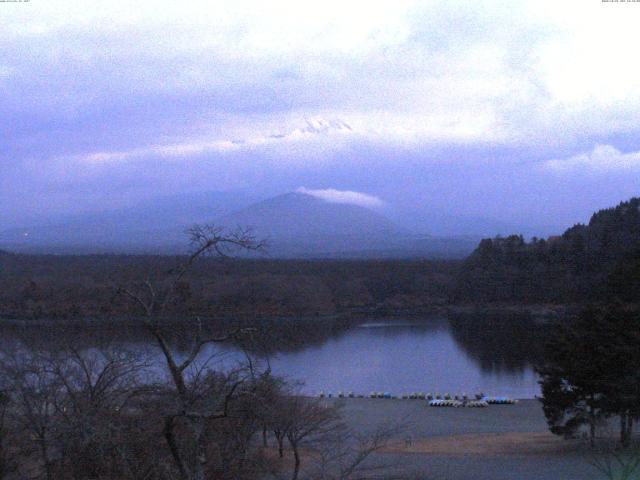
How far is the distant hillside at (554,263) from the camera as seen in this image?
34781mm

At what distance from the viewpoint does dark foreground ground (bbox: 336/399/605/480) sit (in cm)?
841

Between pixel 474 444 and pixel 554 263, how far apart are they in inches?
1058

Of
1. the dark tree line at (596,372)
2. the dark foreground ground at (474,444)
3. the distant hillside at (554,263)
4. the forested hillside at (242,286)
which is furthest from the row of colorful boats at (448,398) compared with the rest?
the distant hillside at (554,263)

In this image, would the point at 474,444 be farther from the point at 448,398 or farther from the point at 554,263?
the point at 554,263

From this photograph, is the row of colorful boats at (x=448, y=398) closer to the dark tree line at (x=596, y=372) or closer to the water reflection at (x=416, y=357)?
the water reflection at (x=416, y=357)

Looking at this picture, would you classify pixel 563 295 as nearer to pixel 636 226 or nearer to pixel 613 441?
pixel 636 226

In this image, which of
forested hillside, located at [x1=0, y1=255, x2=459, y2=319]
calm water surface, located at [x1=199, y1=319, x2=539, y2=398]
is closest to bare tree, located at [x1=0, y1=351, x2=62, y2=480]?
forested hillside, located at [x1=0, y1=255, x2=459, y2=319]

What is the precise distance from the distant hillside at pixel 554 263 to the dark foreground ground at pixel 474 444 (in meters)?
18.9

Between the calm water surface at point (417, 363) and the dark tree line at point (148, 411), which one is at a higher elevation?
the dark tree line at point (148, 411)

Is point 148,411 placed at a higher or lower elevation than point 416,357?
higher

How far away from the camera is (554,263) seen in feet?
120

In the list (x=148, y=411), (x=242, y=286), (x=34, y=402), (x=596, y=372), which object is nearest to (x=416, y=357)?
(x=242, y=286)

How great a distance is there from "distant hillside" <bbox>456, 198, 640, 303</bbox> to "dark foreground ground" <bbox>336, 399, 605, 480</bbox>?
62.1 ft

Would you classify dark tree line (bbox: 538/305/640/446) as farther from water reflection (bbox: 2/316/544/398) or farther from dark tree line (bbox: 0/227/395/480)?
water reflection (bbox: 2/316/544/398)
